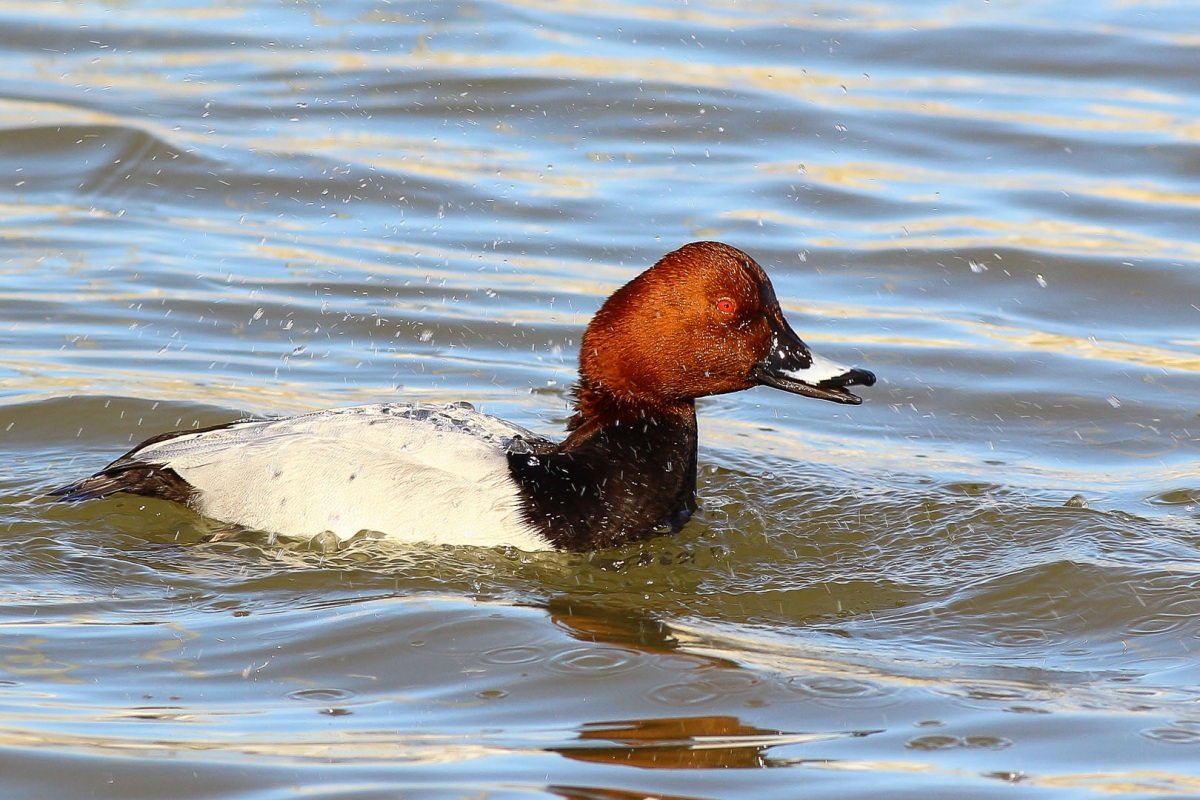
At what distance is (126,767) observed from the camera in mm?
4074

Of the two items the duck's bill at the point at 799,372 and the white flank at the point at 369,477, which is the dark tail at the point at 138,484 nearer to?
the white flank at the point at 369,477

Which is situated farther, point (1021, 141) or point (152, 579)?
point (1021, 141)

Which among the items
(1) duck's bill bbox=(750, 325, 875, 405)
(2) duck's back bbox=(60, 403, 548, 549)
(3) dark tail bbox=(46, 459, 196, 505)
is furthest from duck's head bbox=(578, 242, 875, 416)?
(3) dark tail bbox=(46, 459, 196, 505)

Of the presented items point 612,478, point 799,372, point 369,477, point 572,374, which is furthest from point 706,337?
point 572,374

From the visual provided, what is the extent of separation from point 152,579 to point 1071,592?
322 cm

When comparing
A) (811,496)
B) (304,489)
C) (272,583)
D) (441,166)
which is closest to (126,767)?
(272,583)

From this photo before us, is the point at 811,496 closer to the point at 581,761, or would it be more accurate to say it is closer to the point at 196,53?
the point at 581,761

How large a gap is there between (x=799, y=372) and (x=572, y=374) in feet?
8.01

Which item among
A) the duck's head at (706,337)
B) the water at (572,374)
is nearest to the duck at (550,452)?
the duck's head at (706,337)

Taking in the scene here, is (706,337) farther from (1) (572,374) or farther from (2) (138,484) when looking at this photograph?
(1) (572,374)

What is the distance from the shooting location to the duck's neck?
5.92 m

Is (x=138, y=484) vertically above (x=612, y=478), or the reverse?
(x=612, y=478)

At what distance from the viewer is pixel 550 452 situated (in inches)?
243

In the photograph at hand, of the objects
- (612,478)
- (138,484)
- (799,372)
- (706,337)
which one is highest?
(706,337)
